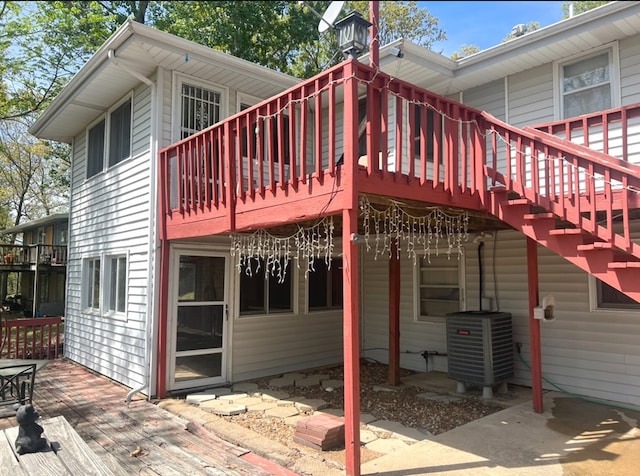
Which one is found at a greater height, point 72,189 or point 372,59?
point 372,59

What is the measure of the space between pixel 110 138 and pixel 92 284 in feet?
9.09

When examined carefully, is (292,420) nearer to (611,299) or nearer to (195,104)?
(611,299)

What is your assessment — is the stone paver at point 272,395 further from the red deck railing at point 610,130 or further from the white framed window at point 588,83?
the white framed window at point 588,83

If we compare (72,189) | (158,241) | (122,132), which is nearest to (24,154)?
(72,189)

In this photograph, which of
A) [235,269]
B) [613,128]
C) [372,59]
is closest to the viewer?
[613,128]

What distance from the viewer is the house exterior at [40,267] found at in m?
17.0

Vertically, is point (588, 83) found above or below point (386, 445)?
above

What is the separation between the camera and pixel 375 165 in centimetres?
394

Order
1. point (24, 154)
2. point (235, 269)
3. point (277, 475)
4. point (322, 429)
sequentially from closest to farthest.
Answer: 1. point (277, 475)
2. point (322, 429)
3. point (235, 269)
4. point (24, 154)

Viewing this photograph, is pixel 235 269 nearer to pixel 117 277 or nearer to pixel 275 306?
pixel 275 306

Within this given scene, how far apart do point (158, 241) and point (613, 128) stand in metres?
6.21

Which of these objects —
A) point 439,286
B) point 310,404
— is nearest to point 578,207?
point 439,286

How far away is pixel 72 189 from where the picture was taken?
395 inches

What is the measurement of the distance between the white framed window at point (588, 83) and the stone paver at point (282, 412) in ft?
17.6
